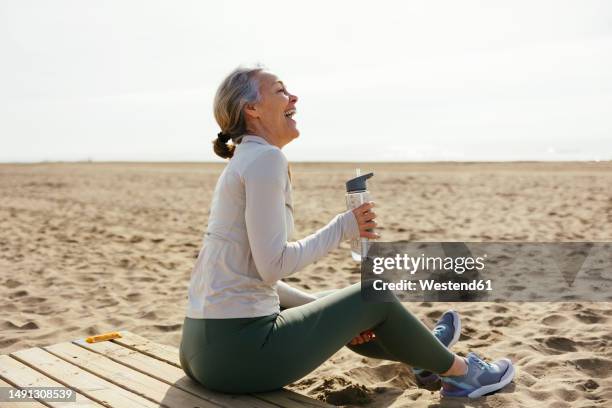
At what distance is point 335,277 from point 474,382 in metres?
3.07

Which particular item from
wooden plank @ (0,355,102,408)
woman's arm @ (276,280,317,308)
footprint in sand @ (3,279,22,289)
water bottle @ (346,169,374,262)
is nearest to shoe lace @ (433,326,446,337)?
woman's arm @ (276,280,317,308)

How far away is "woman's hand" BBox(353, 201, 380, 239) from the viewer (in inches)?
94.7

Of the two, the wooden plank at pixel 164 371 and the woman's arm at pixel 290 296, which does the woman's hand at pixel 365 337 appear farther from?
the wooden plank at pixel 164 371

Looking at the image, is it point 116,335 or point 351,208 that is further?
point 116,335

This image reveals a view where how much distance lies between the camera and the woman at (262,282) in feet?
7.48

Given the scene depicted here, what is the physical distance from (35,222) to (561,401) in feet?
30.2

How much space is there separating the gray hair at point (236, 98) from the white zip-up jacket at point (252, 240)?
13 centimetres

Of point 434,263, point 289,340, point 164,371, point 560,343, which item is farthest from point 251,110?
point 434,263

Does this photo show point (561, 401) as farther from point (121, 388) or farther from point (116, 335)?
point (116, 335)

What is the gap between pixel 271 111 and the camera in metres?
2.53

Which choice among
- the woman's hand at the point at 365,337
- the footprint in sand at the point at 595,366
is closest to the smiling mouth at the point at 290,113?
the woman's hand at the point at 365,337

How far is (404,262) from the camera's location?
6953mm

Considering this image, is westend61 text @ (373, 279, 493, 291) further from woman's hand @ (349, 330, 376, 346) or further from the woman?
the woman

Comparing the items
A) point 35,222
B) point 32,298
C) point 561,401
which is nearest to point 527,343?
point 561,401
